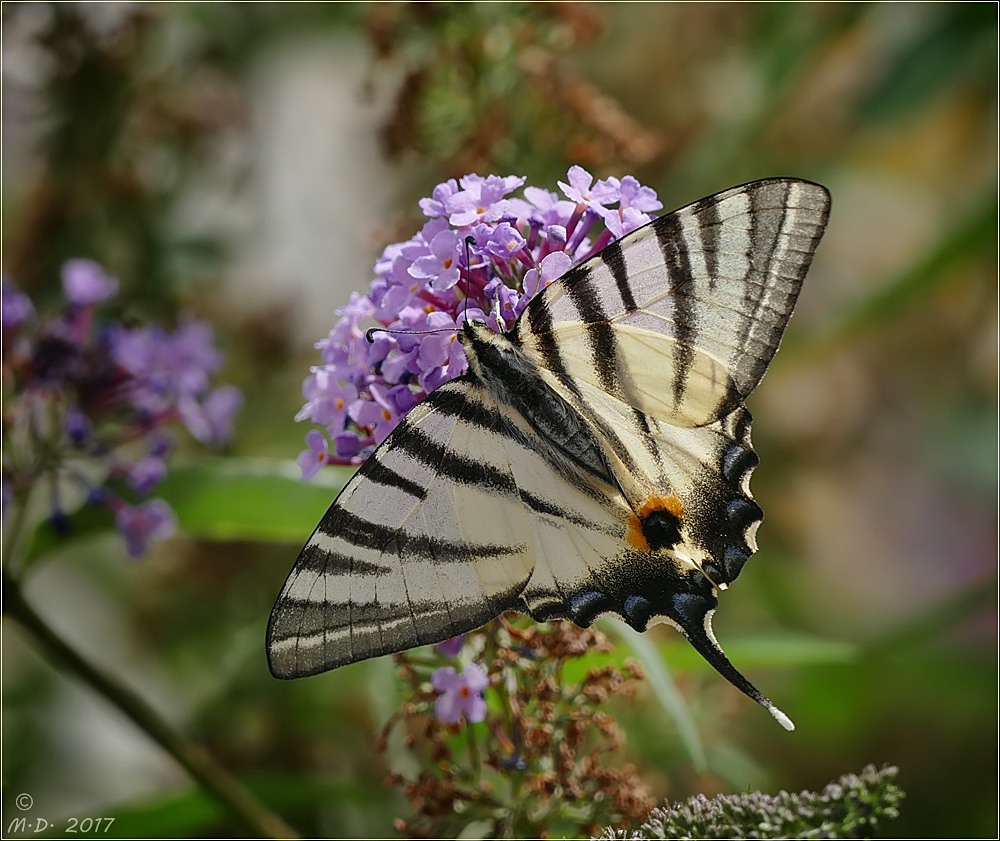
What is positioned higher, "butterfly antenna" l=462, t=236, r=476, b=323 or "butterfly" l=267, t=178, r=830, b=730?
"butterfly antenna" l=462, t=236, r=476, b=323

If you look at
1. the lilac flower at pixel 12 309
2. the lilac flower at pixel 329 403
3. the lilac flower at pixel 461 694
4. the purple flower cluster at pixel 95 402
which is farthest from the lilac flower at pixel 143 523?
the lilac flower at pixel 461 694

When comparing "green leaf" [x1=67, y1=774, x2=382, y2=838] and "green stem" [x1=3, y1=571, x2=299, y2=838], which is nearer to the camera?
"green stem" [x1=3, y1=571, x2=299, y2=838]

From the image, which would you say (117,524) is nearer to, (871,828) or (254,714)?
(254,714)

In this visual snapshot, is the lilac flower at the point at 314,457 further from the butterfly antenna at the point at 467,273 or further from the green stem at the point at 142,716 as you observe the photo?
the green stem at the point at 142,716

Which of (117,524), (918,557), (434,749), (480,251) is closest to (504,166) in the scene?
(480,251)

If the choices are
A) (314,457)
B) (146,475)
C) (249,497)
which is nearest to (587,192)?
(314,457)

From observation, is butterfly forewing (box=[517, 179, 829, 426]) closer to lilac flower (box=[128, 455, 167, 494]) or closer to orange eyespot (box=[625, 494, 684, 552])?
orange eyespot (box=[625, 494, 684, 552])

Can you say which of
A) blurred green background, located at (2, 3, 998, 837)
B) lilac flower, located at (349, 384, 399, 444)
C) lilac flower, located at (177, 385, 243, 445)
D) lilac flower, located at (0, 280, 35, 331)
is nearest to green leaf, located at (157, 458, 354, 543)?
blurred green background, located at (2, 3, 998, 837)
